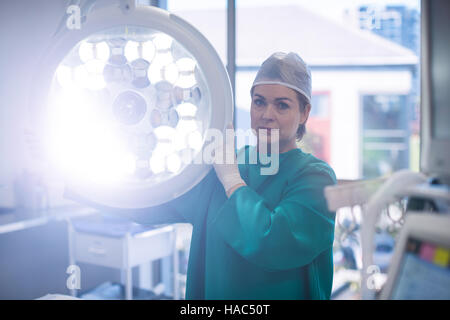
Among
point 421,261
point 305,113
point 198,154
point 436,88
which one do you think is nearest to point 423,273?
point 421,261

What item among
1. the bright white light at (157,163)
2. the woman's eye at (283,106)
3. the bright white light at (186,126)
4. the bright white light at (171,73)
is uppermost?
Result: the bright white light at (171,73)

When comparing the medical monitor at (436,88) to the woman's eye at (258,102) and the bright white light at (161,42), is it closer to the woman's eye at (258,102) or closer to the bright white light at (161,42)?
the woman's eye at (258,102)

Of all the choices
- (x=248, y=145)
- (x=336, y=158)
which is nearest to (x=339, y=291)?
(x=336, y=158)

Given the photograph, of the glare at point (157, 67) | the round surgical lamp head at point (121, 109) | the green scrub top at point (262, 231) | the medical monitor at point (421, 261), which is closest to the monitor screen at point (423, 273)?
the medical monitor at point (421, 261)

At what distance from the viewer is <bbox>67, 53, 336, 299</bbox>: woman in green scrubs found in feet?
2.75

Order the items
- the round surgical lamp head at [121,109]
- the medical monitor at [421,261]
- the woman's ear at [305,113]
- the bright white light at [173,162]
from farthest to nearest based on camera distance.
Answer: the woman's ear at [305,113], the bright white light at [173,162], the round surgical lamp head at [121,109], the medical monitor at [421,261]

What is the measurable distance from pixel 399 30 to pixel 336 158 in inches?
64.4

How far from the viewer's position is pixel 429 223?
0.53 meters

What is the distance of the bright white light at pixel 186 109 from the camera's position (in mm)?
928

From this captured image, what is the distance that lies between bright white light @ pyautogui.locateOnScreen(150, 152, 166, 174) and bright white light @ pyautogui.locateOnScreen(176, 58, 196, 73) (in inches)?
8.5

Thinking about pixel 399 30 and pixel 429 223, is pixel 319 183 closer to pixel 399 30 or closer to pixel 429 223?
pixel 429 223

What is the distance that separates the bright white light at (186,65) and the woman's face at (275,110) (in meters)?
0.19

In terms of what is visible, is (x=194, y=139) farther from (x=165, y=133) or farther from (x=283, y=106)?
(x=283, y=106)

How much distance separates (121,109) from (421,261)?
68 cm
